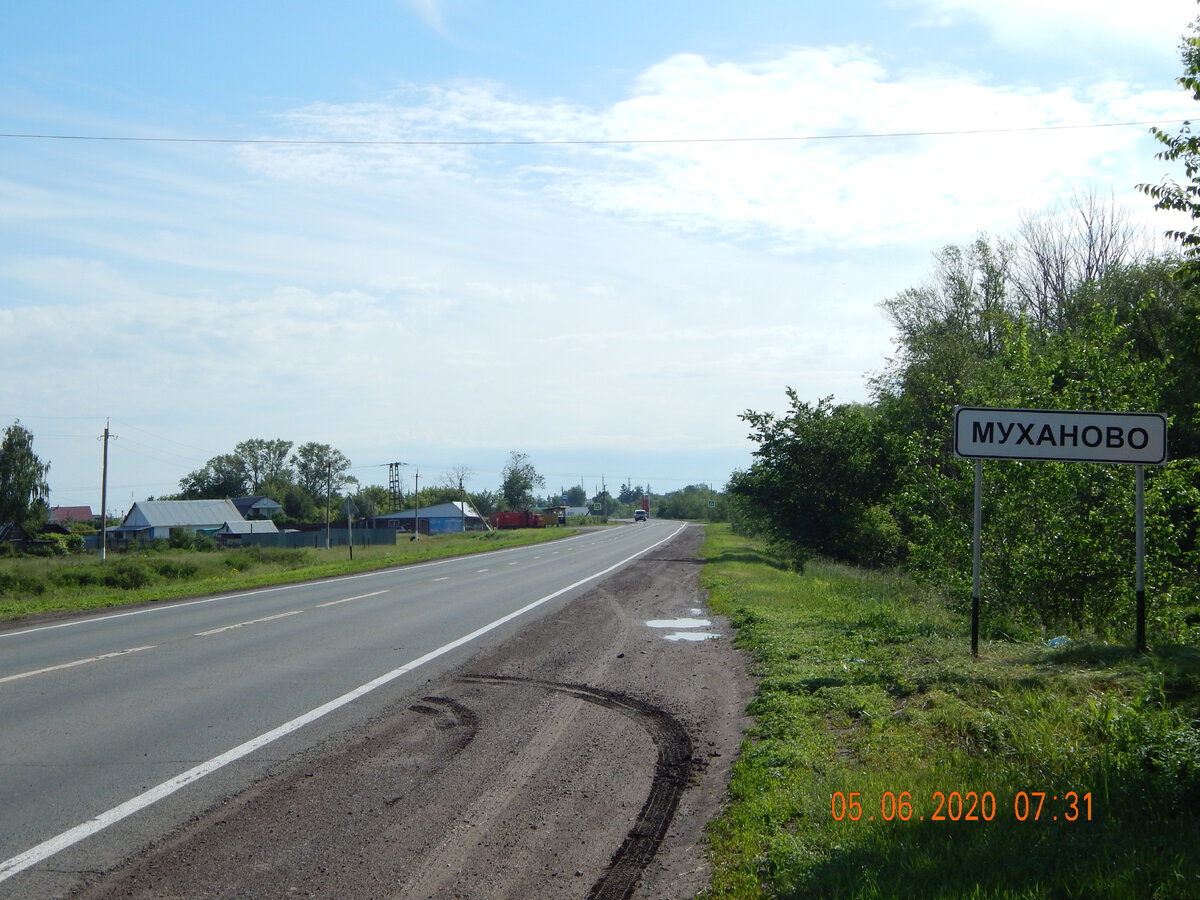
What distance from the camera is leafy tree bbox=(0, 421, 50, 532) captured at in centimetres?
9462

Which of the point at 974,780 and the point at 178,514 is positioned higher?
the point at 974,780

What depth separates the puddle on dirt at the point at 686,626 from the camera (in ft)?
45.9

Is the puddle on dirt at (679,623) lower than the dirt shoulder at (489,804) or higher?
lower

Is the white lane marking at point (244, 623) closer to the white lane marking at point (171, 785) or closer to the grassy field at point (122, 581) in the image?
the white lane marking at point (171, 785)

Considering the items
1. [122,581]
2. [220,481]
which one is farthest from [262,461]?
[122,581]

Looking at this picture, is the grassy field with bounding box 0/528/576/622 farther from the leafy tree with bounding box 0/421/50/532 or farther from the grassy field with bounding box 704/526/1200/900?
the leafy tree with bounding box 0/421/50/532

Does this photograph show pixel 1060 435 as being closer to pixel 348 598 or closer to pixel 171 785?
pixel 171 785

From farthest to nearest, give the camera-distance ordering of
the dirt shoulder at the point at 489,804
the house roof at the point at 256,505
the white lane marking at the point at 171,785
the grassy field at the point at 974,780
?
the house roof at the point at 256,505 → the white lane marking at the point at 171,785 → the dirt shoulder at the point at 489,804 → the grassy field at the point at 974,780

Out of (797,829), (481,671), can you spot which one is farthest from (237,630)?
(797,829)

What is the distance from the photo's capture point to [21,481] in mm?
95562

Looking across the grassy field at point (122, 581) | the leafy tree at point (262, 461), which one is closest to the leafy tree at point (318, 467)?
the leafy tree at point (262, 461)
